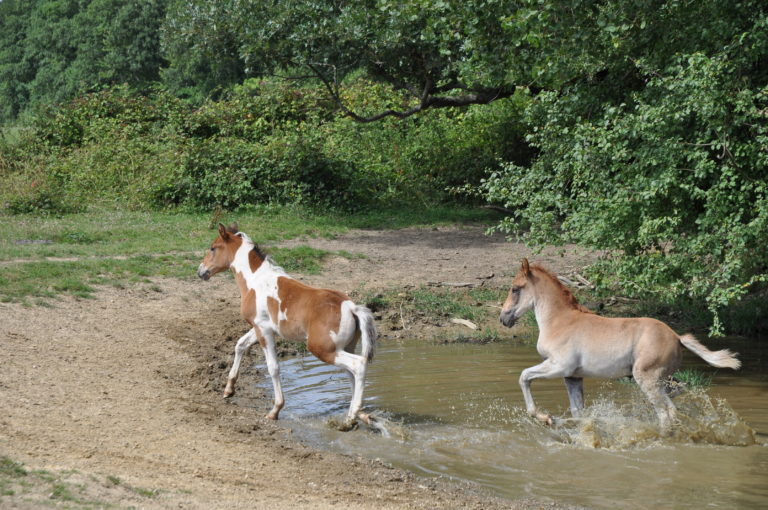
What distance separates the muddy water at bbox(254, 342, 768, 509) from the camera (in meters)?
6.59

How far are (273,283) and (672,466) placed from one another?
4.28 metres

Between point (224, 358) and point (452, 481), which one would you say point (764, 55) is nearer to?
point (452, 481)

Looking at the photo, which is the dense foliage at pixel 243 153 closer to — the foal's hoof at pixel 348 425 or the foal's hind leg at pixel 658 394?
the foal's hoof at pixel 348 425

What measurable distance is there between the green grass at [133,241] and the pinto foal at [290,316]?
3.58 meters

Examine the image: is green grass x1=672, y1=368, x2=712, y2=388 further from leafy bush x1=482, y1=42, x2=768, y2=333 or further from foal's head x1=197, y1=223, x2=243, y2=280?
foal's head x1=197, y1=223, x2=243, y2=280

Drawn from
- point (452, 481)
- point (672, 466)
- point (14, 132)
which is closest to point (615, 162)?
Result: point (672, 466)

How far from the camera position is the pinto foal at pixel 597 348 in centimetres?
748

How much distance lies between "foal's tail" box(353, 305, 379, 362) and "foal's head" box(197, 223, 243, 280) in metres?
2.08

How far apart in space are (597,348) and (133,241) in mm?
11136

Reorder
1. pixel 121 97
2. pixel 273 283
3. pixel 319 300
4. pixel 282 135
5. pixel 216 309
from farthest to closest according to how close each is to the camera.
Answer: pixel 121 97, pixel 282 135, pixel 216 309, pixel 273 283, pixel 319 300

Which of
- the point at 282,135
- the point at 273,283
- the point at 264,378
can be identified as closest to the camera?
the point at 273,283

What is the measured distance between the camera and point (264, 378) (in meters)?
10.4

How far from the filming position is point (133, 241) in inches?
643

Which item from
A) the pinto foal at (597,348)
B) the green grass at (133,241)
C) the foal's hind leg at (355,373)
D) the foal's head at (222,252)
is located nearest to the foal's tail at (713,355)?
the pinto foal at (597,348)
